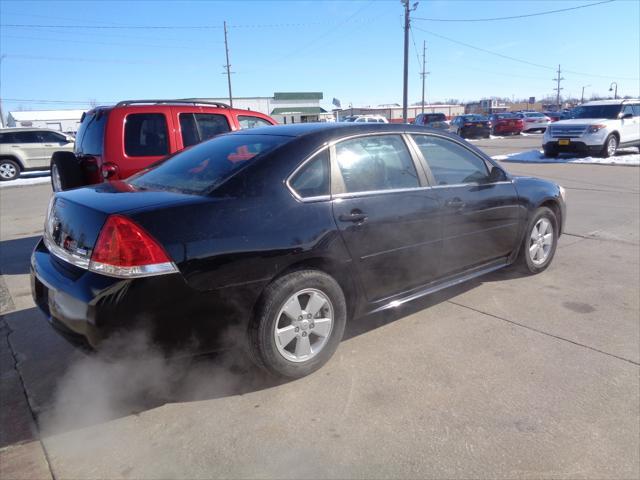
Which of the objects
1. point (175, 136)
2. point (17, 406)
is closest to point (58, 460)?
point (17, 406)

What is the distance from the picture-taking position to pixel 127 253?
7.54 feet

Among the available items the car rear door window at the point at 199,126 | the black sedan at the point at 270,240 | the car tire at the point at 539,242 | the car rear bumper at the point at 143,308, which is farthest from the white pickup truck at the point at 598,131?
the car rear bumper at the point at 143,308

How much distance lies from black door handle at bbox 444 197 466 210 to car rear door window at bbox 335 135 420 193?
0.32m

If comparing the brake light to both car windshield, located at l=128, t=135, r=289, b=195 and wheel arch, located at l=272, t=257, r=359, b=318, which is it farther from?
wheel arch, located at l=272, t=257, r=359, b=318

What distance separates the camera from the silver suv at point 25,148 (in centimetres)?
1518

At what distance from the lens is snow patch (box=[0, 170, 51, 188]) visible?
1418 centimetres

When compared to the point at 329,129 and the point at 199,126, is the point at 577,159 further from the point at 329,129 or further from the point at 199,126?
the point at 329,129

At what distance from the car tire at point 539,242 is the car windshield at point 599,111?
13490 mm

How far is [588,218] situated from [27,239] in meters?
8.37

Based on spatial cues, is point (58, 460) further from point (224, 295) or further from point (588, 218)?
point (588, 218)

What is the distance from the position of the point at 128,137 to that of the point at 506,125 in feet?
103

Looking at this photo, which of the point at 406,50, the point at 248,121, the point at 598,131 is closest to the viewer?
the point at 248,121

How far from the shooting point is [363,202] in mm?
3088

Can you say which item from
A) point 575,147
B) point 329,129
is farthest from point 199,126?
point 575,147
